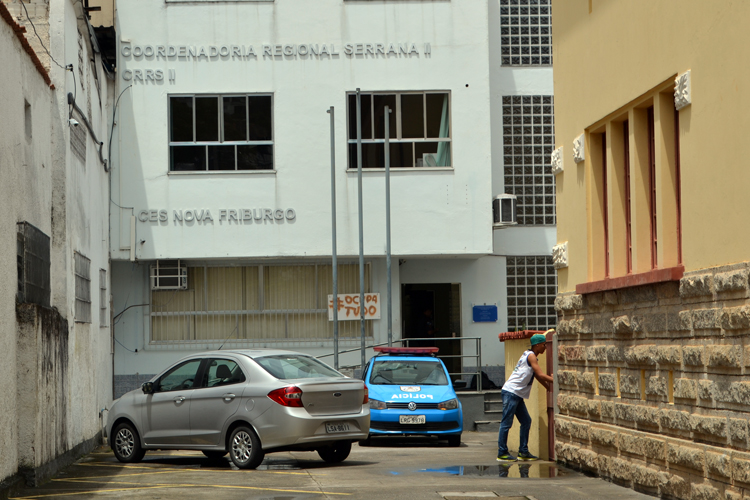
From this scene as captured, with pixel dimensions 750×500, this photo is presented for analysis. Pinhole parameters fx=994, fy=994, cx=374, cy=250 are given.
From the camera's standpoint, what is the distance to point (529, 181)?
24141 millimetres

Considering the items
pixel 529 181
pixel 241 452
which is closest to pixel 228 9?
pixel 529 181

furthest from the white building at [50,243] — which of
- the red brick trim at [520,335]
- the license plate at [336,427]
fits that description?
the red brick trim at [520,335]

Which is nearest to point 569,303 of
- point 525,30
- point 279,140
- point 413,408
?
point 413,408

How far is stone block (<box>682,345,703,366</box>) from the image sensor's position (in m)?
8.85

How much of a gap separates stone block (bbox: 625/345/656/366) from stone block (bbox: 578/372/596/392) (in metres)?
1.25

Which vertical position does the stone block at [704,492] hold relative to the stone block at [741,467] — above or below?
below

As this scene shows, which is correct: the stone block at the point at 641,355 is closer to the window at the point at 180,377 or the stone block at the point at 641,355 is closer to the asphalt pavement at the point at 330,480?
the asphalt pavement at the point at 330,480

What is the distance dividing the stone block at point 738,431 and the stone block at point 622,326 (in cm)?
247

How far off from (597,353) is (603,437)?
0.98 metres

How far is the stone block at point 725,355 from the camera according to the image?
8086mm

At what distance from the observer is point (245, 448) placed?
43.2ft

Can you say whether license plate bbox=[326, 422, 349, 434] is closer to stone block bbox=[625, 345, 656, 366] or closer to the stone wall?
the stone wall

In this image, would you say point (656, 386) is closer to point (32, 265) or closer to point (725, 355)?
point (725, 355)

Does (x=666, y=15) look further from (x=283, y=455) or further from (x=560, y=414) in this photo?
(x=283, y=455)
